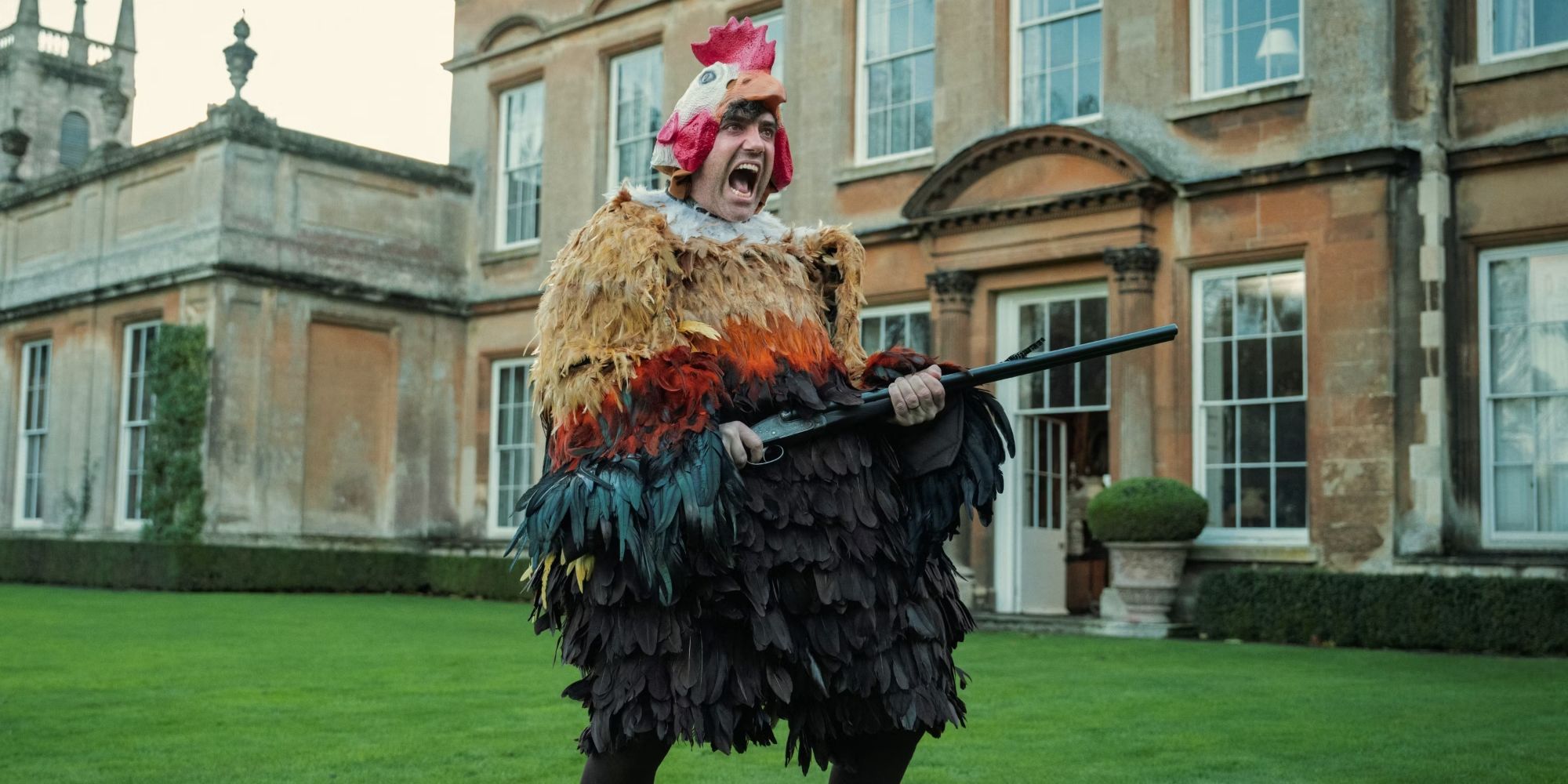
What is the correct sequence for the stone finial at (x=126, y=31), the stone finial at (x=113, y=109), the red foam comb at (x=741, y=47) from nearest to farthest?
the red foam comb at (x=741, y=47), the stone finial at (x=113, y=109), the stone finial at (x=126, y=31)

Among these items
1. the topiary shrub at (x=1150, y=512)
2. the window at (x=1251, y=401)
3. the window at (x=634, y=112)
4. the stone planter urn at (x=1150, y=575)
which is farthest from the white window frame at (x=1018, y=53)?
the window at (x=634, y=112)

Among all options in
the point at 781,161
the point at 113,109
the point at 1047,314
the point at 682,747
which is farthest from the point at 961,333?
the point at 113,109

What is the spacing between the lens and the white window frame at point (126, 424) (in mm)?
17766

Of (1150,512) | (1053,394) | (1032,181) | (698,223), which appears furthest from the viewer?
(1053,394)

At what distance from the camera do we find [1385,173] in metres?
10.9

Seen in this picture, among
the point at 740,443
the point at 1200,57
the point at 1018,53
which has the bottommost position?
the point at 740,443

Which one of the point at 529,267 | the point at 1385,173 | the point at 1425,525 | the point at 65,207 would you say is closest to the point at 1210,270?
the point at 1385,173

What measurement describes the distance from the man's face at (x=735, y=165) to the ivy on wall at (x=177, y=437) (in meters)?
14.7

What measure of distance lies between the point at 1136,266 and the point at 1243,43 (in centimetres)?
198

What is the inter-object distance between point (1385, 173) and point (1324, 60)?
1.05 meters

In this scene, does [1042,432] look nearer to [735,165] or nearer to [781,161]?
[781,161]

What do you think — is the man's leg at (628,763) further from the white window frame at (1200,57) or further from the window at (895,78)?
the window at (895,78)

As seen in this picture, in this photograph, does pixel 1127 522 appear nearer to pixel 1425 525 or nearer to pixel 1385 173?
pixel 1425 525

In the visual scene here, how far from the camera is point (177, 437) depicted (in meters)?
16.4
